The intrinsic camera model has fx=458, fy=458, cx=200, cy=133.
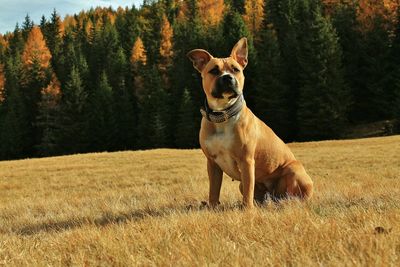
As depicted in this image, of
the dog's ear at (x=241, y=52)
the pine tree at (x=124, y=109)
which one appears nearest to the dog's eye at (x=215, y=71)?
the dog's ear at (x=241, y=52)

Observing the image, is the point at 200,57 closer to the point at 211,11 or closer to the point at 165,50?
the point at 165,50

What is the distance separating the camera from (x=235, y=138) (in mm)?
5680

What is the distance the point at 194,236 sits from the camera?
3.68m

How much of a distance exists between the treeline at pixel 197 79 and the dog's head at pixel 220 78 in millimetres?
45162

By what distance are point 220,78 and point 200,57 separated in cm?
71

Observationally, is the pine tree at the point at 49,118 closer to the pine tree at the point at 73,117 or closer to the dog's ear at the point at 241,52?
the pine tree at the point at 73,117

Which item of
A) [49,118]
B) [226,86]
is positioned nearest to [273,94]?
[49,118]

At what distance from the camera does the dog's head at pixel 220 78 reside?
5.55 m

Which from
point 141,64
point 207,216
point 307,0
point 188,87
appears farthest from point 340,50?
point 207,216

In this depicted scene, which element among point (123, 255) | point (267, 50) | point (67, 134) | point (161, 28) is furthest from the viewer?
point (161, 28)

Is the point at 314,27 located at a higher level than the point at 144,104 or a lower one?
higher

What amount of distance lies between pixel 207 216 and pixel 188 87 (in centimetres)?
6085

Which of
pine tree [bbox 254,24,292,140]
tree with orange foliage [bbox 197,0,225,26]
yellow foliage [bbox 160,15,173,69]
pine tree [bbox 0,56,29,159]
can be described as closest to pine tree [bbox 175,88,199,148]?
pine tree [bbox 254,24,292,140]

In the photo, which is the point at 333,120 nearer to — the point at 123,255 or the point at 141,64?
the point at 141,64
